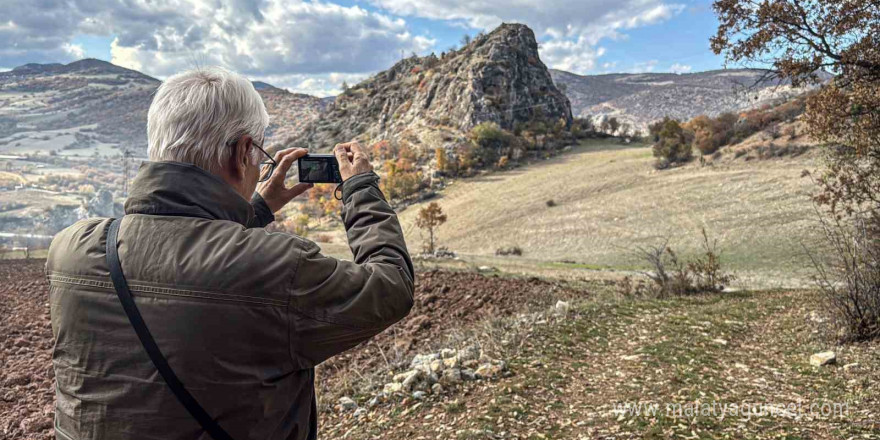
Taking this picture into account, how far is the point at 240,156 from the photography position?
5.42 feet

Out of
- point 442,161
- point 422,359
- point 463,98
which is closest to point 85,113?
point 463,98

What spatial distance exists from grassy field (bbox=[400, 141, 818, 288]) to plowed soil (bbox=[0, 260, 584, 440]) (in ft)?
24.0

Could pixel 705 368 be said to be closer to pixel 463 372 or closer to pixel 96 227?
pixel 463 372

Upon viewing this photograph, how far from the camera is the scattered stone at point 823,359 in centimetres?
570

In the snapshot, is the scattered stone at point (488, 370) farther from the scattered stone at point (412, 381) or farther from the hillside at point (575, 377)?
the scattered stone at point (412, 381)

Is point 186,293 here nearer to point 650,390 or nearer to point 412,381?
point 412,381

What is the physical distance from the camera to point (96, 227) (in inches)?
61.1

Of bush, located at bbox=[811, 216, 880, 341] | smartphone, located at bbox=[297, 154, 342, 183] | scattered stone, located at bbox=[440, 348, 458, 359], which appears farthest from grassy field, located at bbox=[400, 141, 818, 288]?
smartphone, located at bbox=[297, 154, 342, 183]

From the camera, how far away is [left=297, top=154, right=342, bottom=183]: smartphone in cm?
228

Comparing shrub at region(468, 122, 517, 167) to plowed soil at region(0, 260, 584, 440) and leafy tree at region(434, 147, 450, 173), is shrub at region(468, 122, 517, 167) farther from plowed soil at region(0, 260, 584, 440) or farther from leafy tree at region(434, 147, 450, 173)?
plowed soil at region(0, 260, 584, 440)

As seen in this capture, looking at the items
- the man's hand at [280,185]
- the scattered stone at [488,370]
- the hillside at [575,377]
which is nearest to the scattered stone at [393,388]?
the hillside at [575,377]

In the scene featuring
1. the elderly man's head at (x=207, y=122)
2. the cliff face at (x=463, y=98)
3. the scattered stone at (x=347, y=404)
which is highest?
the cliff face at (x=463, y=98)

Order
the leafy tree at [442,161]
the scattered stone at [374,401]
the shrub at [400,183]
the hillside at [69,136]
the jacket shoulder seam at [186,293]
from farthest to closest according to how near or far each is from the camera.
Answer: the hillside at [69,136] → the leafy tree at [442,161] → the shrub at [400,183] → the scattered stone at [374,401] → the jacket shoulder seam at [186,293]

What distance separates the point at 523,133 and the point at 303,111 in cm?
12109
